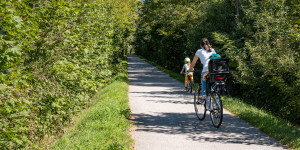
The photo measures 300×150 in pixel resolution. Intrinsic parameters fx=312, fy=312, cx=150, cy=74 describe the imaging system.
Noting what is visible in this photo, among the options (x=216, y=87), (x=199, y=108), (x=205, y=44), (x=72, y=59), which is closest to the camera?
(x=216, y=87)

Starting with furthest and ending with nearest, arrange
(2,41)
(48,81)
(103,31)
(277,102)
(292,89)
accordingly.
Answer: (103,31), (277,102), (292,89), (48,81), (2,41)

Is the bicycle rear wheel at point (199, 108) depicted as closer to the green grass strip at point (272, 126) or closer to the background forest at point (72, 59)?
the green grass strip at point (272, 126)

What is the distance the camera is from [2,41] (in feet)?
16.0

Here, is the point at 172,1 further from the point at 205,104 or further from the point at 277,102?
the point at 205,104

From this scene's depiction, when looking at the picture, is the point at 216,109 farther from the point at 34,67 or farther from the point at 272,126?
the point at 34,67

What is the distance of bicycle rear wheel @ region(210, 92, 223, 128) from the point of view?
7.04 metres

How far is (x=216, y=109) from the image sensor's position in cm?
722

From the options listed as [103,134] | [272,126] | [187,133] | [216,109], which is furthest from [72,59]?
[272,126]

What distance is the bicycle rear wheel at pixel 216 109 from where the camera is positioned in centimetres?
704

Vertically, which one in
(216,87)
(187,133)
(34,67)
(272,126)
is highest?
(34,67)

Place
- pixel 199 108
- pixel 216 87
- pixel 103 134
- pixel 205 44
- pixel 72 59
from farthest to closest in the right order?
pixel 199 108, pixel 72 59, pixel 205 44, pixel 216 87, pixel 103 134

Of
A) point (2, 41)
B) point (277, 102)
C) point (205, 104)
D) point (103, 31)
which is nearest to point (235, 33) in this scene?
point (277, 102)

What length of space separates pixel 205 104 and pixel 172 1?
1020 inches

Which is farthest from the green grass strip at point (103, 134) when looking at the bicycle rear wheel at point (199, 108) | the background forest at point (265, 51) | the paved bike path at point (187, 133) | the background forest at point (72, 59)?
the background forest at point (265, 51)
